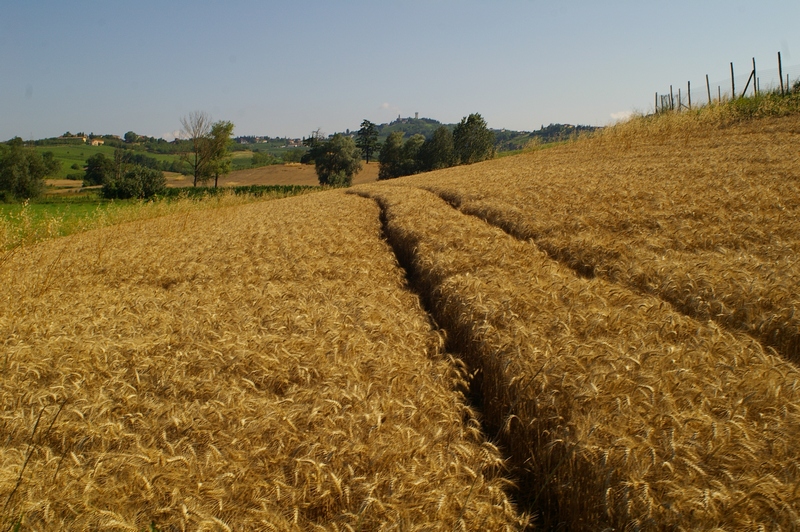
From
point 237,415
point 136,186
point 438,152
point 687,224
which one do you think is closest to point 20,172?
point 136,186

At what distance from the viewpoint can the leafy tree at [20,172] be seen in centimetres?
5575

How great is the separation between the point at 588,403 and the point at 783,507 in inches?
52.1

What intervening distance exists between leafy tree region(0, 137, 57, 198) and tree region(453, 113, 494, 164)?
163 feet

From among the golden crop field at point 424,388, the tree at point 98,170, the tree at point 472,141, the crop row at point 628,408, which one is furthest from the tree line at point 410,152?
the crop row at point 628,408

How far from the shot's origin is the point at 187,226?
16.2 m

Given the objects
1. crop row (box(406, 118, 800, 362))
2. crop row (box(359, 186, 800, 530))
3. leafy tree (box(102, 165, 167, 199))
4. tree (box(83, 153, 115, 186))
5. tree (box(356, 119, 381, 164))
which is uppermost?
tree (box(356, 119, 381, 164))

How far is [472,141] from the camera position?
52906 mm

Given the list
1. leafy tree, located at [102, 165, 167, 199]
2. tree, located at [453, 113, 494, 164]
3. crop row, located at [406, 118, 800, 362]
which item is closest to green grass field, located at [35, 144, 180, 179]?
leafy tree, located at [102, 165, 167, 199]

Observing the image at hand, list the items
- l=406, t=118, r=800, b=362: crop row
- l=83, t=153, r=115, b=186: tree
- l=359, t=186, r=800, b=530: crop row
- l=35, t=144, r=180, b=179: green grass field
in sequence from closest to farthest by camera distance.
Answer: l=359, t=186, r=800, b=530: crop row < l=406, t=118, r=800, b=362: crop row < l=83, t=153, r=115, b=186: tree < l=35, t=144, r=180, b=179: green grass field

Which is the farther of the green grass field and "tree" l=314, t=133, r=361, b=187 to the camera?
the green grass field

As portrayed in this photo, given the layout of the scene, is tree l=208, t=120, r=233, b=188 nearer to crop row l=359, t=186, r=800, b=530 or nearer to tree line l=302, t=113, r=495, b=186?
tree line l=302, t=113, r=495, b=186

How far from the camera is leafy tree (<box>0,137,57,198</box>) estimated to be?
55750mm

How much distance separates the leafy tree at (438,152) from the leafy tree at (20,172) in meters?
46.1

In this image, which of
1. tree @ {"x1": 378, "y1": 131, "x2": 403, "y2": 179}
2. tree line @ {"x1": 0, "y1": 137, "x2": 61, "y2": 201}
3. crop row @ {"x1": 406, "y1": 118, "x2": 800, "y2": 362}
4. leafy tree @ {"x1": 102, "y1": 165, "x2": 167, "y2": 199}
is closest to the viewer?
crop row @ {"x1": 406, "y1": 118, "x2": 800, "y2": 362}
